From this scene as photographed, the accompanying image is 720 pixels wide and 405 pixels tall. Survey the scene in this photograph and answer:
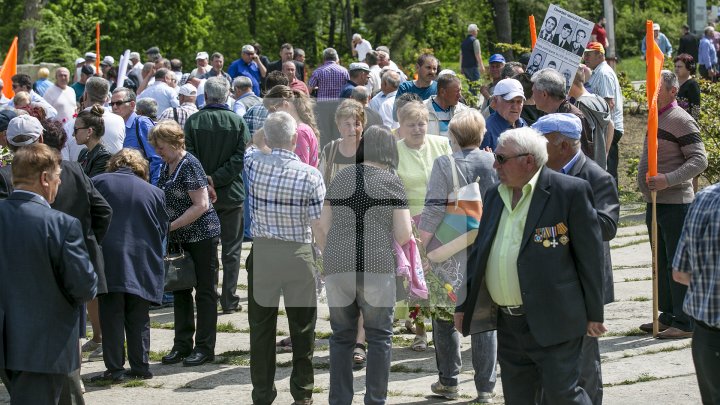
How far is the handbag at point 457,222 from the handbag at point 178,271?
214cm

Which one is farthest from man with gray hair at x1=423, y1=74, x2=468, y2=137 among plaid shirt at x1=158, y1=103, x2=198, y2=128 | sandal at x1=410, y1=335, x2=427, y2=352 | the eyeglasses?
the eyeglasses

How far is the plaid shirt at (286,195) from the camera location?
7.36 metres

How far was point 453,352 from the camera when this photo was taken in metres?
7.77

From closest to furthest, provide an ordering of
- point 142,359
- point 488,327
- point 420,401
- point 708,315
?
point 708,315 < point 488,327 < point 420,401 < point 142,359

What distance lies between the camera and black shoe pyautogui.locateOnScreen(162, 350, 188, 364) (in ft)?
29.4

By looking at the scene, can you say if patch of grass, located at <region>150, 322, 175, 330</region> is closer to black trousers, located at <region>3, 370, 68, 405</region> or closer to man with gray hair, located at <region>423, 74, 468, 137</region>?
man with gray hair, located at <region>423, 74, 468, 137</region>

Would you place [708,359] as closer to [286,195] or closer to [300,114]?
[286,195]

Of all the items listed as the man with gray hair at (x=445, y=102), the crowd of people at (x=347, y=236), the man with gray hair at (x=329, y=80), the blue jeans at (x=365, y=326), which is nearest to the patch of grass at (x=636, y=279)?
the crowd of people at (x=347, y=236)

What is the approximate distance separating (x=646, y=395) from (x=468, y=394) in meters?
1.17

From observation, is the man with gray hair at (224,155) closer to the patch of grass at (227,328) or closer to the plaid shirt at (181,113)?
the patch of grass at (227,328)

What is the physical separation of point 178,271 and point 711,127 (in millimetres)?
7448

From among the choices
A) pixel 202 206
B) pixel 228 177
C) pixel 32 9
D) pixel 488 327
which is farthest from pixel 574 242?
pixel 32 9

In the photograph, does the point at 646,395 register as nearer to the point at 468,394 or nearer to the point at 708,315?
the point at 468,394

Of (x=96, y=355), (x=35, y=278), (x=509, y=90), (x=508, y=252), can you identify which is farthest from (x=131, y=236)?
(x=508, y=252)
